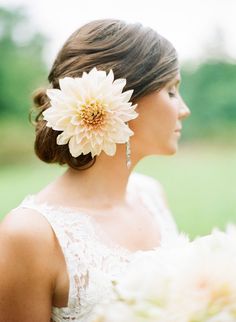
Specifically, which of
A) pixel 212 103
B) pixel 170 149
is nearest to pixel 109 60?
pixel 170 149

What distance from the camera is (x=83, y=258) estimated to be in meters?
1.52

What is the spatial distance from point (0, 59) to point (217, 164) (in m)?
4.79

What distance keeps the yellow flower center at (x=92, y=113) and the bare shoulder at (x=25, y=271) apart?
0.29 m

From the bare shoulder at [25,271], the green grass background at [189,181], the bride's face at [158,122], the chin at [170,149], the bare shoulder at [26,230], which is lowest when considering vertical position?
the bare shoulder at [25,271]

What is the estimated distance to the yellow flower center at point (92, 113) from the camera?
1.44 metres

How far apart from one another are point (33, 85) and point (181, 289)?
10445 mm

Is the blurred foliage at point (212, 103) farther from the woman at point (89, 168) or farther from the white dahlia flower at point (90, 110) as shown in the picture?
the white dahlia flower at point (90, 110)

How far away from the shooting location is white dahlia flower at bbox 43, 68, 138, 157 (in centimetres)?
144

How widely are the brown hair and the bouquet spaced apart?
837 mm

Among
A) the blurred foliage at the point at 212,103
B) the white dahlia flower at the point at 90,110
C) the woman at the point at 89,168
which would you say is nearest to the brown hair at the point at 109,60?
the woman at the point at 89,168

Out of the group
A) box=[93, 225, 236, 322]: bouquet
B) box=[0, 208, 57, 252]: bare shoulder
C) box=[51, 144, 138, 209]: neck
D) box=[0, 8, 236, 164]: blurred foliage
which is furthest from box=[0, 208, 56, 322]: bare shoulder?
box=[0, 8, 236, 164]: blurred foliage

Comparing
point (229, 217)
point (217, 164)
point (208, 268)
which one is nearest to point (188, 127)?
point (217, 164)

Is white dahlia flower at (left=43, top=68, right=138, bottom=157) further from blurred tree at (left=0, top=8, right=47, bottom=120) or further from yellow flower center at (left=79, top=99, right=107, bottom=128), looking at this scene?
blurred tree at (left=0, top=8, right=47, bottom=120)

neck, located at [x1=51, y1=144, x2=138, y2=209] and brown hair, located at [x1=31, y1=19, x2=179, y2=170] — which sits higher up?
brown hair, located at [x1=31, y1=19, x2=179, y2=170]
